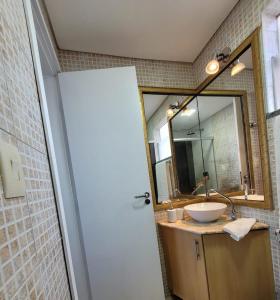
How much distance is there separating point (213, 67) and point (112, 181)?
134cm

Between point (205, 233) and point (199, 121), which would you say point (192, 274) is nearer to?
point (205, 233)

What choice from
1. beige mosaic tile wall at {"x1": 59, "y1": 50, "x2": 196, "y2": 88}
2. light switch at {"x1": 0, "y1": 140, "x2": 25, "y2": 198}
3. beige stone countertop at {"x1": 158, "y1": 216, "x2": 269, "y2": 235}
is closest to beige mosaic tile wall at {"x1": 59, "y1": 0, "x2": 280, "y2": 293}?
beige mosaic tile wall at {"x1": 59, "y1": 50, "x2": 196, "y2": 88}

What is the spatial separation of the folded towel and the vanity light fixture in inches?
50.7

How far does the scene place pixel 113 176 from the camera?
1.52 meters

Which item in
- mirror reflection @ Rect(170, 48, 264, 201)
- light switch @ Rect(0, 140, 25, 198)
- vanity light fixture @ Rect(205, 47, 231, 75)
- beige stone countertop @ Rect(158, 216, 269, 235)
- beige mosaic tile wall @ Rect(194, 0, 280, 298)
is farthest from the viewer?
vanity light fixture @ Rect(205, 47, 231, 75)

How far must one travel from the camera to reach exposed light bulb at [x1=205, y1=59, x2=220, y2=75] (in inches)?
65.6

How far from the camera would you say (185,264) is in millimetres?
1521

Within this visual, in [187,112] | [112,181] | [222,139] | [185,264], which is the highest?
[187,112]

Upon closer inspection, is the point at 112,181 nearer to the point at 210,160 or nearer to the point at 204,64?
the point at 210,160

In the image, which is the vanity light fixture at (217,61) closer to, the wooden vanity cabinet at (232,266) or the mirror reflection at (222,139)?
the mirror reflection at (222,139)

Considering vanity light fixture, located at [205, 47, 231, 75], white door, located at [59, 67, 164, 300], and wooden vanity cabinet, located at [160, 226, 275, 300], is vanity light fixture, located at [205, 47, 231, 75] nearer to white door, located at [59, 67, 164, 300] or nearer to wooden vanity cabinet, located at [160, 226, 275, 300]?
white door, located at [59, 67, 164, 300]

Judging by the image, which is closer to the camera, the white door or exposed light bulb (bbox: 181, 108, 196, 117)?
the white door

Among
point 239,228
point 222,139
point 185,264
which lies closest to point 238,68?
point 222,139

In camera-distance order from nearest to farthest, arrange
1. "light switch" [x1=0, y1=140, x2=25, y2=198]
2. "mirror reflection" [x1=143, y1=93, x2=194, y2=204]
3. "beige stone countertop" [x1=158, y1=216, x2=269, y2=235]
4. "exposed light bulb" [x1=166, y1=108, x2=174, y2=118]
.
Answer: "light switch" [x1=0, y1=140, x2=25, y2=198] → "beige stone countertop" [x1=158, y1=216, x2=269, y2=235] → "mirror reflection" [x1=143, y1=93, x2=194, y2=204] → "exposed light bulb" [x1=166, y1=108, x2=174, y2=118]
